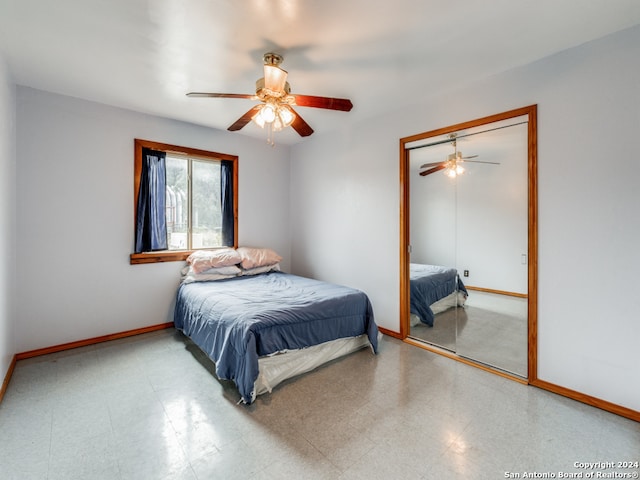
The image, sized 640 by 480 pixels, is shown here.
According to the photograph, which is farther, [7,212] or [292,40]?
[7,212]

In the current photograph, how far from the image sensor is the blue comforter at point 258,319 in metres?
2.22

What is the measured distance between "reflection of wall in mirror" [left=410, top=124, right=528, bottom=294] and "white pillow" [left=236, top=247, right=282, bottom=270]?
200 cm

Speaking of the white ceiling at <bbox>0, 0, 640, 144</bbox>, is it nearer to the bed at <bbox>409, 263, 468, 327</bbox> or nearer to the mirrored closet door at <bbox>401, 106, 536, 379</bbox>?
the mirrored closet door at <bbox>401, 106, 536, 379</bbox>

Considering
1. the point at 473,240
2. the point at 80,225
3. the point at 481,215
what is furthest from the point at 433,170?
the point at 80,225

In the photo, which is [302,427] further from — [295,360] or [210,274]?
[210,274]

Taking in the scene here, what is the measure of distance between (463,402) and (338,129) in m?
3.47

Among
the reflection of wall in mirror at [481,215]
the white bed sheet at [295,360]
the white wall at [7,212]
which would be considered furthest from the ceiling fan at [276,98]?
the white bed sheet at [295,360]

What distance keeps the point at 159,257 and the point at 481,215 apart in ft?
12.2

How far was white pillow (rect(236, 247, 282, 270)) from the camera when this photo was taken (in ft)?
13.1

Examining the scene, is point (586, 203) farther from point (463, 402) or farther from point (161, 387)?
point (161, 387)

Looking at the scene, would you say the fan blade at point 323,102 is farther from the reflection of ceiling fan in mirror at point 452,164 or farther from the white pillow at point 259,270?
the white pillow at point 259,270

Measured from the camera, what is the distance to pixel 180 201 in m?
3.89

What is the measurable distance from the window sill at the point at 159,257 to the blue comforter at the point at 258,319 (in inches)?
16.9

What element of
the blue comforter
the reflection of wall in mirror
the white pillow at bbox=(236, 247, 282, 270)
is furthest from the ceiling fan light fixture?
the white pillow at bbox=(236, 247, 282, 270)
